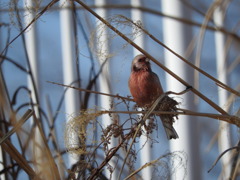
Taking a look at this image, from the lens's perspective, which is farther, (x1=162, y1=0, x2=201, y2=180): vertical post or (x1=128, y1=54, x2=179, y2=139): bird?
(x1=162, y1=0, x2=201, y2=180): vertical post

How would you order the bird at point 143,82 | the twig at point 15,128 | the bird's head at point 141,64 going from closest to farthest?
the twig at point 15,128
the bird at point 143,82
the bird's head at point 141,64

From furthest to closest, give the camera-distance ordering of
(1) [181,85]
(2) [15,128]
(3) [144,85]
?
1. (1) [181,85]
2. (3) [144,85]
3. (2) [15,128]

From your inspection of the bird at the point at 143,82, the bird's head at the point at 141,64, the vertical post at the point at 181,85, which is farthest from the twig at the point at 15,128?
the vertical post at the point at 181,85

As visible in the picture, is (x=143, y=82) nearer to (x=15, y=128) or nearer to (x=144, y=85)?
(x=144, y=85)

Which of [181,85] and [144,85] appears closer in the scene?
[144,85]

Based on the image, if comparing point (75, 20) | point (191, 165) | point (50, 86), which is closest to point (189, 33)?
point (191, 165)

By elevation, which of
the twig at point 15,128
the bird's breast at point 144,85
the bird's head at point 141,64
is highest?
the bird's head at point 141,64

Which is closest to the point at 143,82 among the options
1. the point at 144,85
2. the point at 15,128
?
the point at 144,85

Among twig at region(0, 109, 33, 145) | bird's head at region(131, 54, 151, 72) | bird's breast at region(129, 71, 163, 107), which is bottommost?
twig at region(0, 109, 33, 145)

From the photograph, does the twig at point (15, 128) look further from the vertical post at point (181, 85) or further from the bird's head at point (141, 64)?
the vertical post at point (181, 85)

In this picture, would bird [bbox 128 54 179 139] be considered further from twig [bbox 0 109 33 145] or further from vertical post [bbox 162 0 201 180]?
twig [bbox 0 109 33 145]

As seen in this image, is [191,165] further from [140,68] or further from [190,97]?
[140,68]

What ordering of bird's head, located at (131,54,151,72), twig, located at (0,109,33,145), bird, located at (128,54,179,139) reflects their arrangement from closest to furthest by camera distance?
twig, located at (0,109,33,145)
bird, located at (128,54,179,139)
bird's head, located at (131,54,151,72)

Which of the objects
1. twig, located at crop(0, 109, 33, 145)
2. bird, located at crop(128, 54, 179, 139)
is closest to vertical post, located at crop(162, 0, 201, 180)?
bird, located at crop(128, 54, 179, 139)
